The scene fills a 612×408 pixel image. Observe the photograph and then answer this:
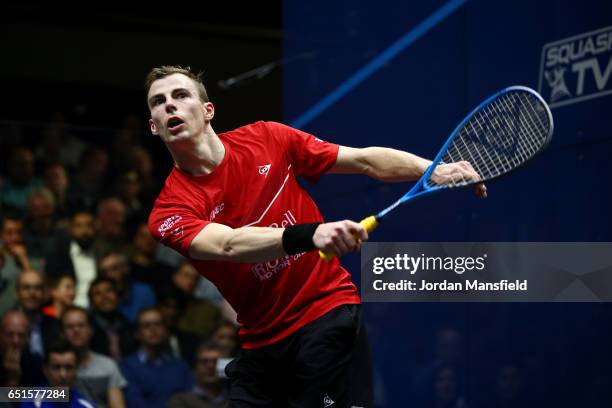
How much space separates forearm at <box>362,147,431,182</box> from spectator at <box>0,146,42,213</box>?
10.6 ft

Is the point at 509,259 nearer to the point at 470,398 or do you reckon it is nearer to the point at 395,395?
the point at 470,398

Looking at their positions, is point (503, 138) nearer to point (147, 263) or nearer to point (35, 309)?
point (35, 309)

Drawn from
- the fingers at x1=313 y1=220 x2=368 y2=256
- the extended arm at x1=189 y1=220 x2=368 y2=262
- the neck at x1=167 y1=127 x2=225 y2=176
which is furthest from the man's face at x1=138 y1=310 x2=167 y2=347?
the fingers at x1=313 y1=220 x2=368 y2=256

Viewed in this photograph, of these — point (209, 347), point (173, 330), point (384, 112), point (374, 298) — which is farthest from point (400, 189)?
point (173, 330)

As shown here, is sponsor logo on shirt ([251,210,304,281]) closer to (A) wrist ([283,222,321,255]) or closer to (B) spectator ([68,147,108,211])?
(A) wrist ([283,222,321,255])

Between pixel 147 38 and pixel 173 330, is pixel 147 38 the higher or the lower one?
the higher one

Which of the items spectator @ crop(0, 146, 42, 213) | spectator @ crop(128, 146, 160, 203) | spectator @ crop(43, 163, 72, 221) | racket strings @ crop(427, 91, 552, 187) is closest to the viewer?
racket strings @ crop(427, 91, 552, 187)

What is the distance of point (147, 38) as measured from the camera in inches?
338

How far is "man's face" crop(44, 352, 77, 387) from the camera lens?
4702mm

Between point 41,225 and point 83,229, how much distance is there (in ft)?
0.77

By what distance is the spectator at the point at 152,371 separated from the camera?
5.08 meters

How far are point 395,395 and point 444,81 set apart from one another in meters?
1.35

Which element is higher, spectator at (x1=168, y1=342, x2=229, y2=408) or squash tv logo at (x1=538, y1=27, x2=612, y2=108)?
squash tv logo at (x1=538, y1=27, x2=612, y2=108)

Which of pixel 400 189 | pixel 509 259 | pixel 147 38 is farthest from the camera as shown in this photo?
pixel 147 38
